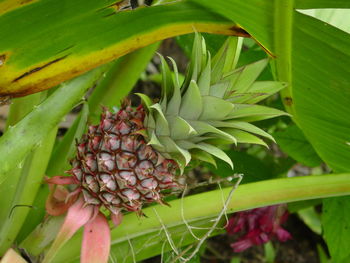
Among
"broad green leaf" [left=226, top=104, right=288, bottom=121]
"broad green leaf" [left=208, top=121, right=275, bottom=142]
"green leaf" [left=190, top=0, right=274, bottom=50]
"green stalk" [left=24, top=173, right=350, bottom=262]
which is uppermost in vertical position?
"green leaf" [left=190, top=0, right=274, bottom=50]

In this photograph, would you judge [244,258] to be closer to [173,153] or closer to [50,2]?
[173,153]

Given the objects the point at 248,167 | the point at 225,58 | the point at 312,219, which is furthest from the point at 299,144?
the point at 312,219

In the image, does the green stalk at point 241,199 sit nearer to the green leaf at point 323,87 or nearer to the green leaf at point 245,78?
the green leaf at point 323,87

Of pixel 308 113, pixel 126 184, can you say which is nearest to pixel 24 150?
pixel 126 184

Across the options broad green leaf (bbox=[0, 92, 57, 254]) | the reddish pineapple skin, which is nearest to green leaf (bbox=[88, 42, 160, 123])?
broad green leaf (bbox=[0, 92, 57, 254])

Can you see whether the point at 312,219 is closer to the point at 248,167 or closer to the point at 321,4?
the point at 248,167

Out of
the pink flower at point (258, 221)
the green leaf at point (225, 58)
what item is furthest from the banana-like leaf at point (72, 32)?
the pink flower at point (258, 221)

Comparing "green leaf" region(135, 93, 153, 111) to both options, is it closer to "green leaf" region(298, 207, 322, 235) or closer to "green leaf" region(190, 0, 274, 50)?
"green leaf" region(190, 0, 274, 50)
